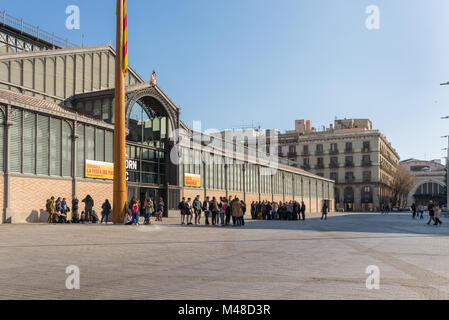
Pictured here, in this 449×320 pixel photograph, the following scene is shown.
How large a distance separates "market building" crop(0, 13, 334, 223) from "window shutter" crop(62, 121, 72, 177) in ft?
0.20

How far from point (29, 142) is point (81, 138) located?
3.98 m

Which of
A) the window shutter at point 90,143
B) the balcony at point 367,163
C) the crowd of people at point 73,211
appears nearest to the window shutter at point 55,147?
the crowd of people at point 73,211

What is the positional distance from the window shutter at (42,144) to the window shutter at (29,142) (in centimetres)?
31

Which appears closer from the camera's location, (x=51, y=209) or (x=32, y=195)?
(x=51, y=209)

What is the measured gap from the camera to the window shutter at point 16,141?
77.8 feet

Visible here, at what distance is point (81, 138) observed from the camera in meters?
28.4

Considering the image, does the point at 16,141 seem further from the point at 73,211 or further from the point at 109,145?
the point at 109,145

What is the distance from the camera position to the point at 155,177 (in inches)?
1431

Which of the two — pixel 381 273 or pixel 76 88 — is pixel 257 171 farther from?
pixel 381 273

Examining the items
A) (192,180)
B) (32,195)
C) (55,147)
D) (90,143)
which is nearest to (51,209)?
(32,195)

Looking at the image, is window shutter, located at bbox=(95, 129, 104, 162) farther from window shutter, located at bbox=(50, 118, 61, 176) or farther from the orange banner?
window shutter, located at bbox=(50, 118, 61, 176)

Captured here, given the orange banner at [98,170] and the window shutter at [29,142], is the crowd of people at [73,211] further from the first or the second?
the orange banner at [98,170]
